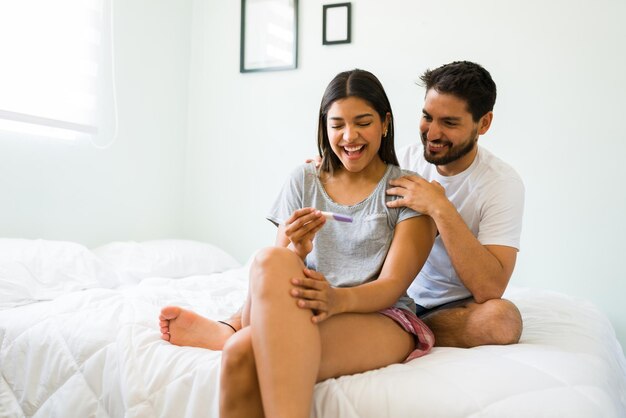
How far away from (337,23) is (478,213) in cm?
156

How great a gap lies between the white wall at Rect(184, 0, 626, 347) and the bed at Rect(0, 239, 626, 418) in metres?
0.42

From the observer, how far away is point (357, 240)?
128 centimetres

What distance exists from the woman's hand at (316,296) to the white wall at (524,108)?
1569mm

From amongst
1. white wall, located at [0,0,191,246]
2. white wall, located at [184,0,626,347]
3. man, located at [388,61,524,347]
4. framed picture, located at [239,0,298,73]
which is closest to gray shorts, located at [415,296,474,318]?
man, located at [388,61,524,347]

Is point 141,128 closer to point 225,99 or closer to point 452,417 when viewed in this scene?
point 225,99

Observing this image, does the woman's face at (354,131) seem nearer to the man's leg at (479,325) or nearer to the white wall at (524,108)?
the man's leg at (479,325)

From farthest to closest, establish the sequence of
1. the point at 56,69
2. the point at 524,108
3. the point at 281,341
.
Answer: the point at 524,108, the point at 56,69, the point at 281,341

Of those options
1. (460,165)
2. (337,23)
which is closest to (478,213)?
(460,165)

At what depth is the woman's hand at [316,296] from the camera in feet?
3.39

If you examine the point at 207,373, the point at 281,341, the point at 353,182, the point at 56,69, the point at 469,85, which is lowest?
the point at 207,373

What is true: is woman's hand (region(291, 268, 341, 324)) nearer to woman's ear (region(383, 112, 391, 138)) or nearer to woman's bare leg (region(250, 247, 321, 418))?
woman's bare leg (region(250, 247, 321, 418))

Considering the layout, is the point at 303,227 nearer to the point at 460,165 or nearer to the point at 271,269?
the point at 271,269

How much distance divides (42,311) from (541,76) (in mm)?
2082

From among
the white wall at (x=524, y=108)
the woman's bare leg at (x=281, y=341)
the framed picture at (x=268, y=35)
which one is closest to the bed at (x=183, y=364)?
the woman's bare leg at (x=281, y=341)
